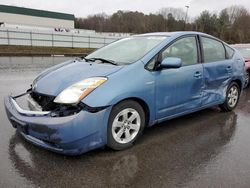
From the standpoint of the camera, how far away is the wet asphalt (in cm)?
309

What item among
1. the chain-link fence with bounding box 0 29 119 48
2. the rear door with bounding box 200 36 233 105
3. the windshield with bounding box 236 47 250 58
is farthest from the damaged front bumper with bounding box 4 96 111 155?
the chain-link fence with bounding box 0 29 119 48

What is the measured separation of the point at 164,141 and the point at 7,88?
16.6ft

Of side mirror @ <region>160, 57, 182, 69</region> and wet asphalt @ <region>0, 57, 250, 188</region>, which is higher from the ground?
side mirror @ <region>160, 57, 182, 69</region>

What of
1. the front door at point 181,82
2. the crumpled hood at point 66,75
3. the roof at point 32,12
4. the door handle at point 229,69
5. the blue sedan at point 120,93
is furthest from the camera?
the roof at point 32,12

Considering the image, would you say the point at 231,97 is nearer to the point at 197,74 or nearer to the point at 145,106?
the point at 197,74

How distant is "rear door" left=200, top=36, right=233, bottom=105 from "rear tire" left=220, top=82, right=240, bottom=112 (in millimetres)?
257

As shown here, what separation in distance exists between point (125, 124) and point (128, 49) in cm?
135

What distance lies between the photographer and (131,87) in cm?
377

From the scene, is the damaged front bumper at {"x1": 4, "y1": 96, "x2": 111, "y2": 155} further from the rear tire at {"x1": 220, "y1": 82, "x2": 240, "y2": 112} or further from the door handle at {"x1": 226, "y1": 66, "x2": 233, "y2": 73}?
the rear tire at {"x1": 220, "y1": 82, "x2": 240, "y2": 112}

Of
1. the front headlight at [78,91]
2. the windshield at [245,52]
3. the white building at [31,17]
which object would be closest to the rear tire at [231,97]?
the front headlight at [78,91]

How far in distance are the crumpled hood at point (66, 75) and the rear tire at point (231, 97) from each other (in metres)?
2.88

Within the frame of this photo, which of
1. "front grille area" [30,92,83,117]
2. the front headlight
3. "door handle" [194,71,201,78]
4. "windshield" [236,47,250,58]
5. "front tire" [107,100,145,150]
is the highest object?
"windshield" [236,47,250,58]

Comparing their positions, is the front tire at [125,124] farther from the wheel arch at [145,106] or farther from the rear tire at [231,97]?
the rear tire at [231,97]

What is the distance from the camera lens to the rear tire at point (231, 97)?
5836mm
